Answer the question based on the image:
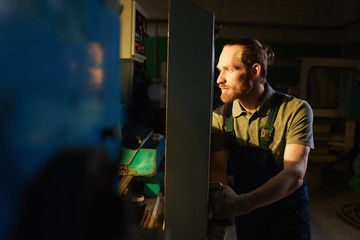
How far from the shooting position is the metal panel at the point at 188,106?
26.2 inches

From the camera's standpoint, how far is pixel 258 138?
1.22 m

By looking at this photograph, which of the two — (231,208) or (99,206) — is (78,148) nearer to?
(99,206)

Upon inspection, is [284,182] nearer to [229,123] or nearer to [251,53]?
[229,123]

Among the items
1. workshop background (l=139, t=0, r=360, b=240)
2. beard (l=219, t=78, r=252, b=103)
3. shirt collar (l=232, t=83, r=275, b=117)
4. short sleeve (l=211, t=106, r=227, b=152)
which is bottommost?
short sleeve (l=211, t=106, r=227, b=152)

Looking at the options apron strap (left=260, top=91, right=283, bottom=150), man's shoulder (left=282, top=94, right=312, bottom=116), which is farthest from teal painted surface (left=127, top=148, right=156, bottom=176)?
man's shoulder (left=282, top=94, right=312, bottom=116)

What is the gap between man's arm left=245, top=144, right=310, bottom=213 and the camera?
0.91 meters

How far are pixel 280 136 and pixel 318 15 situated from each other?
3.91 meters

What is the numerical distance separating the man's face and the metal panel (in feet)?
1.51

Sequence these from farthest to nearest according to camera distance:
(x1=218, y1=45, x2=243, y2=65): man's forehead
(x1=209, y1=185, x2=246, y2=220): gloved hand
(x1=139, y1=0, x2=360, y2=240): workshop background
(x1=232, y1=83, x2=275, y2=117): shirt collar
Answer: (x1=139, y1=0, x2=360, y2=240): workshop background
(x1=232, y1=83, x2=275, y2=117): shirt collar
(x1=218, y1=45, x2=243, y2=65): man's forehead
(x1=209, y1=185, x2=246, y2=220): gloved hand

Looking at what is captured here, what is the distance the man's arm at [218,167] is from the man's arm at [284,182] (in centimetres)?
25

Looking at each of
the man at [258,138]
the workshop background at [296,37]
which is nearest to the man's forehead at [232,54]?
the man at [258,138]

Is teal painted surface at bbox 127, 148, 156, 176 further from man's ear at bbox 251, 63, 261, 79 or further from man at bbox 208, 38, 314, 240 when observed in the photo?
man's ear at bbox 251, 63, 261, 79

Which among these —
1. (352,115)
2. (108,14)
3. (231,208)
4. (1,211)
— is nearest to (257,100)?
(231,208)

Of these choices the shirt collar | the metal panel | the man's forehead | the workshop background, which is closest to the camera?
the metal panel
